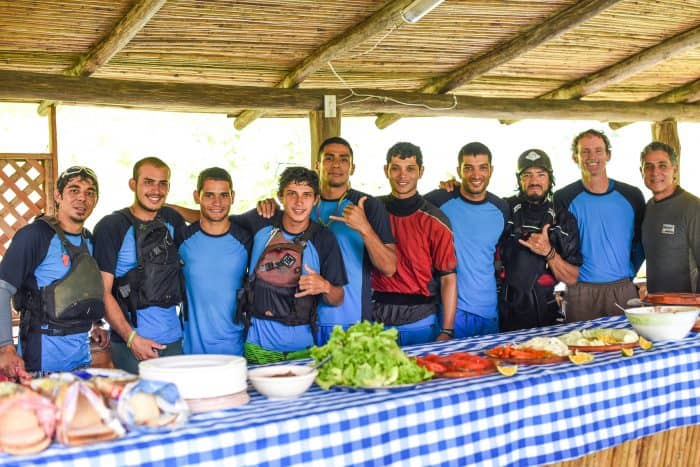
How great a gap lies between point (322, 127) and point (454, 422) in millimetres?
4964

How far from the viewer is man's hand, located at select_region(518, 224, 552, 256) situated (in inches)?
173

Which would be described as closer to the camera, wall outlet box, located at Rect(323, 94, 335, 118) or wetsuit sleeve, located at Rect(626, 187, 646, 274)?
wetsuit sleeve, located at Rect(626, 187, 646, 274)

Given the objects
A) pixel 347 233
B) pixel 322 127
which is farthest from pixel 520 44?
pixel 347 233

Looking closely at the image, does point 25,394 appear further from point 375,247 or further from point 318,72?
point 318,72

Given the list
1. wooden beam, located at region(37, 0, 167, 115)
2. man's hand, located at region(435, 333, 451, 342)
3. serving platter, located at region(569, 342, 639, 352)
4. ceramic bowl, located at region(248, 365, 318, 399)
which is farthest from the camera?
wooden beam, located at region(37, 0, 167, 115)

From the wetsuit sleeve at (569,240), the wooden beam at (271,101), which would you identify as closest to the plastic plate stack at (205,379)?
the wetsuit sleeve at (569,240)

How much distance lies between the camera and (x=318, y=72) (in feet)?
24.1

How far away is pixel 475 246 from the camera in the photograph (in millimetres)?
4461

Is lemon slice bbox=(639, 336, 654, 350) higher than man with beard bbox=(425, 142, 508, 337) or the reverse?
the reverse

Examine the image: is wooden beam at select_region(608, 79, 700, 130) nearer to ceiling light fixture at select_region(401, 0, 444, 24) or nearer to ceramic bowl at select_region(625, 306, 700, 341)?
ceiling light fixture at select_region(401, 0, 444, 24)

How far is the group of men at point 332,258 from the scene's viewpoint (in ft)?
11.6

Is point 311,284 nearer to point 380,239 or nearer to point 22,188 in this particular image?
A: point 380,239

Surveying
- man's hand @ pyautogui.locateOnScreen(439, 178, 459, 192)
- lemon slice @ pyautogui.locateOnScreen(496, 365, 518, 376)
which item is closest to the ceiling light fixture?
man's hand @ pyautogui.locateOnScreen(439, 178, 459, 192)

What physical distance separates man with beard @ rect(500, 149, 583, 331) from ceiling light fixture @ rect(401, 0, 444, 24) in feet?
5.27
